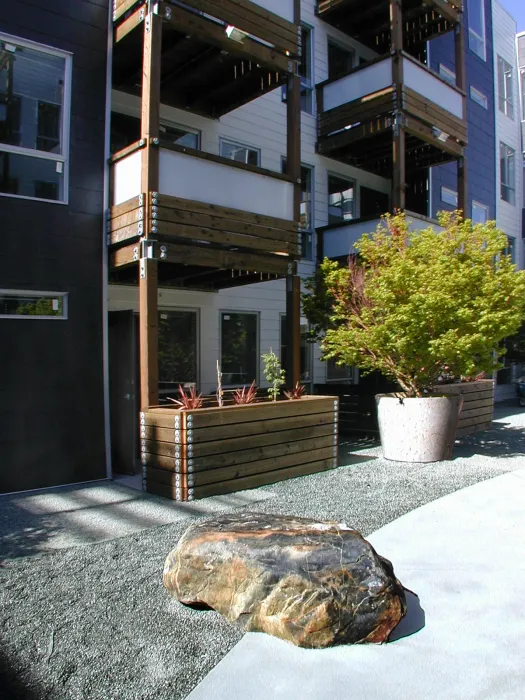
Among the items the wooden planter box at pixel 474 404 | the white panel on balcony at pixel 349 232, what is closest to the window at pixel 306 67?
the white panel on balcony at pixel 349 232

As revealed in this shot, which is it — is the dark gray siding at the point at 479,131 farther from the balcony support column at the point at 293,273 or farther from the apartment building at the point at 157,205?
the balcony support column at the point at 293,273

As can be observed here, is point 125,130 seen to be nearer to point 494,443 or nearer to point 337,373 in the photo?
point 337,373

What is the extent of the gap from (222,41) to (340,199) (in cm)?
577

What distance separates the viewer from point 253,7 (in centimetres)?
809

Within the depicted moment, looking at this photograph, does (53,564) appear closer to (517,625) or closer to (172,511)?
(172,511)

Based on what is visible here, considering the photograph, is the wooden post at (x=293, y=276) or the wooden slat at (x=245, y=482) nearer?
the wooden slat at (x=245, y=482)

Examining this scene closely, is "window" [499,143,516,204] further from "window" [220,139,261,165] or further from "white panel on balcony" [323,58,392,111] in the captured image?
"window" [220,139,261,165]

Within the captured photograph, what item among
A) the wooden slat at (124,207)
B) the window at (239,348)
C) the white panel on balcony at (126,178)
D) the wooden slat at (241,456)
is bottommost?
the wooden slat at (241,456)

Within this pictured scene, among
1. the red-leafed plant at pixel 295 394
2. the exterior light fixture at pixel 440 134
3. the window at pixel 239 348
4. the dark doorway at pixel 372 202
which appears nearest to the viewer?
the red-leafed plant at pixel 295 394

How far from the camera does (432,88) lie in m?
11.8

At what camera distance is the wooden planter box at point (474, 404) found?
10789 mm

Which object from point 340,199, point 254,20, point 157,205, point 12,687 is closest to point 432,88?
point 340,199

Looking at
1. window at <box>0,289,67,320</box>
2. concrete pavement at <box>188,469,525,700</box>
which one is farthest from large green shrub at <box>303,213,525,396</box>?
window at <box>0,289,67,320</box>

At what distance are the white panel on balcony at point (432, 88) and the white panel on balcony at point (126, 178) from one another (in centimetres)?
625
